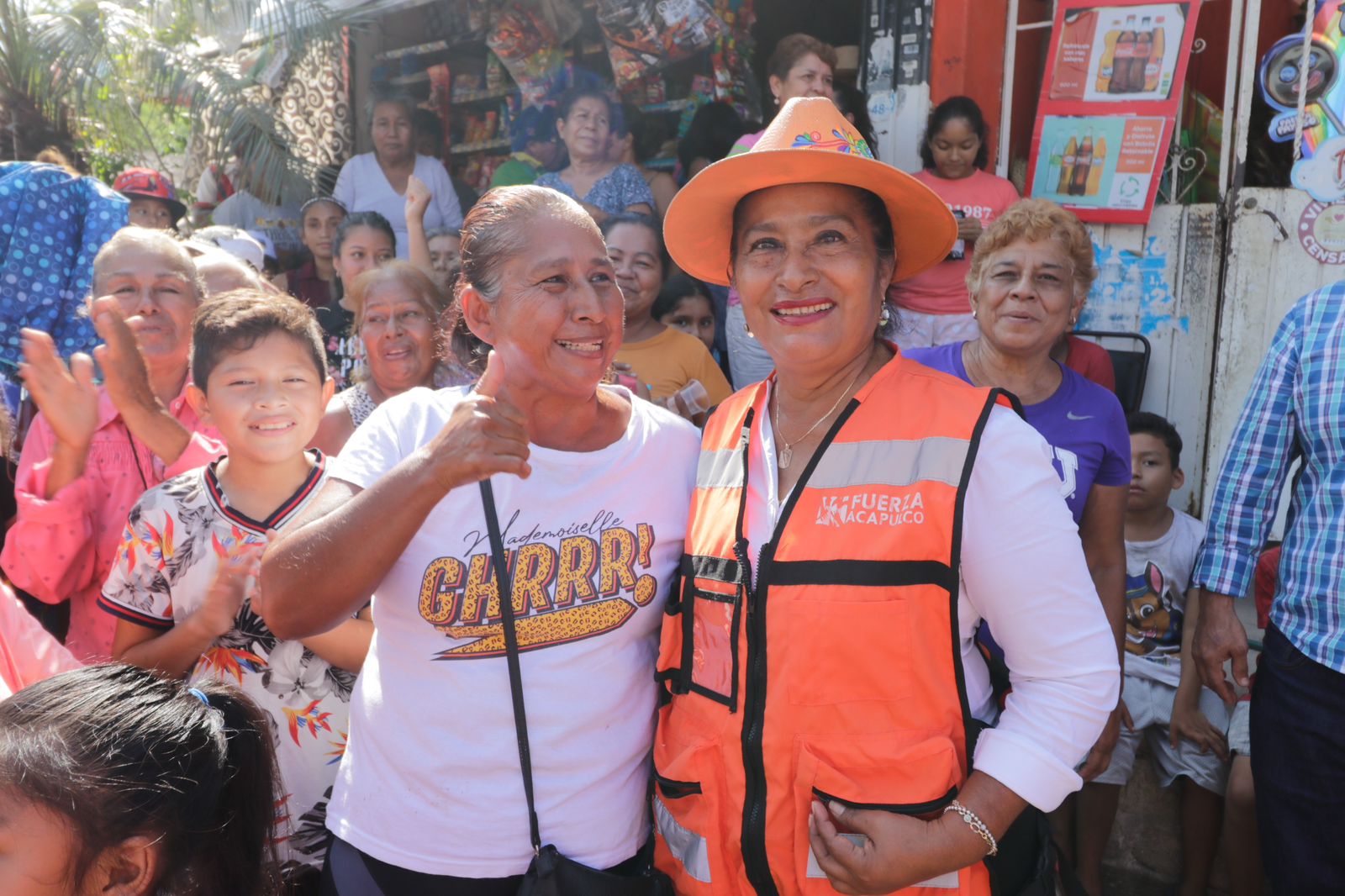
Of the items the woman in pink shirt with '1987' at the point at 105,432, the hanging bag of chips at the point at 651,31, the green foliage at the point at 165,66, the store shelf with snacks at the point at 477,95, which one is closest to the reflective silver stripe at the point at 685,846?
the woman in pink shirt with '1987' at the point at 105,432

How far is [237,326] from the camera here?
2.37m

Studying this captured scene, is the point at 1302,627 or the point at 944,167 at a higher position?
the point at 944,167

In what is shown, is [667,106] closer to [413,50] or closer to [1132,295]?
[413,50]

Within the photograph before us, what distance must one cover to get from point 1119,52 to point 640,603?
4328 millimetres

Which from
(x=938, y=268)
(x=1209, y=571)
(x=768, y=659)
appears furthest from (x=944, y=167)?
(x=768, y=659)

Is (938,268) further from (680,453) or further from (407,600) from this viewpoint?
(407,600)

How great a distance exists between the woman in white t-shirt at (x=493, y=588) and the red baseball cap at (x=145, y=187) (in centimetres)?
565

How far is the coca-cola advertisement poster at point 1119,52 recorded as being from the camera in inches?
181

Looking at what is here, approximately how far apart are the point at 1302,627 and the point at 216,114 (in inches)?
358

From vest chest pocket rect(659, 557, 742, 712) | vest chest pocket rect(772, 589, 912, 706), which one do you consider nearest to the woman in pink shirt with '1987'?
vest chest pocket rect(659, 557, 742, 712)

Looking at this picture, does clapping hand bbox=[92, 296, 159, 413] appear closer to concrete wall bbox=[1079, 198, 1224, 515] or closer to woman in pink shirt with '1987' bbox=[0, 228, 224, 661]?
woman in pink shirt with '1987' bbox=[0, 228, 224, 661]

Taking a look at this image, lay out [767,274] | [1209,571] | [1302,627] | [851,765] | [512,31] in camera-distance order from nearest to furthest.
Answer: [851,765], [767,274], [1302,627], [1209,571], [512,31]

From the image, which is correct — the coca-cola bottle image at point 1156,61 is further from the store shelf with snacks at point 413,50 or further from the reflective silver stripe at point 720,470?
the store shelf with snacks at point 413,50

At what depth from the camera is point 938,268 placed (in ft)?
15.6
